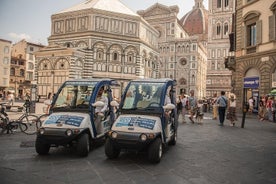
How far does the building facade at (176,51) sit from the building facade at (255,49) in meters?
45.7

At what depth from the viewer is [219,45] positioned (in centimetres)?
6862

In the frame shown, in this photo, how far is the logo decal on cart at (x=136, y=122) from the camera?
5773 millimetres

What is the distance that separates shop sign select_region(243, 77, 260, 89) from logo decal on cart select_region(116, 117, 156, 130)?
16951 mm

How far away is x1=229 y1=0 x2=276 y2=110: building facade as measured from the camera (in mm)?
18938

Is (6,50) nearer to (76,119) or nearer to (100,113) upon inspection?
(100,113)

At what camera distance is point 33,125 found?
11.2 meters

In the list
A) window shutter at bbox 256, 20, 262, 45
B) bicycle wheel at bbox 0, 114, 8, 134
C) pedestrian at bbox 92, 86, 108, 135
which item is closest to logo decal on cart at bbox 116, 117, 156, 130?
pedestrian at bbox 92, 86, 108, 135

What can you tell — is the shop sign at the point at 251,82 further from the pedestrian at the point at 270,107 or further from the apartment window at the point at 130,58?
the apartment window at the point at 130,58

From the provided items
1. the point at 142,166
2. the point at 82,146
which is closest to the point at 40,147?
the point at 82,146

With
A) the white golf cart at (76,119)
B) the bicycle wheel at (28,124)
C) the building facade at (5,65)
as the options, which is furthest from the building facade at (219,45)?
the white golf cart at (76,119)

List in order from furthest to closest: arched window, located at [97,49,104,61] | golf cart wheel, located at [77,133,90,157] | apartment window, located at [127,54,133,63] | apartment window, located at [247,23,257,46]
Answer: apartment window, located at [127,54,133,63] → arched window, located at [97,49,104,61] → apartment window, located at [247,23,257,46] → golf cart wheel, located at [77,133,90,157]

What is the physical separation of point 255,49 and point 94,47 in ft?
79.5

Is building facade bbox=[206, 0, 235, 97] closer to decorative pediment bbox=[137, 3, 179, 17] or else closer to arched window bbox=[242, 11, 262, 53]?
decorative pediment bbox=[137, 3, 179, 17]

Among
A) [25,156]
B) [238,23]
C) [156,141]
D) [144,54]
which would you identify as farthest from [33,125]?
[144,54]
